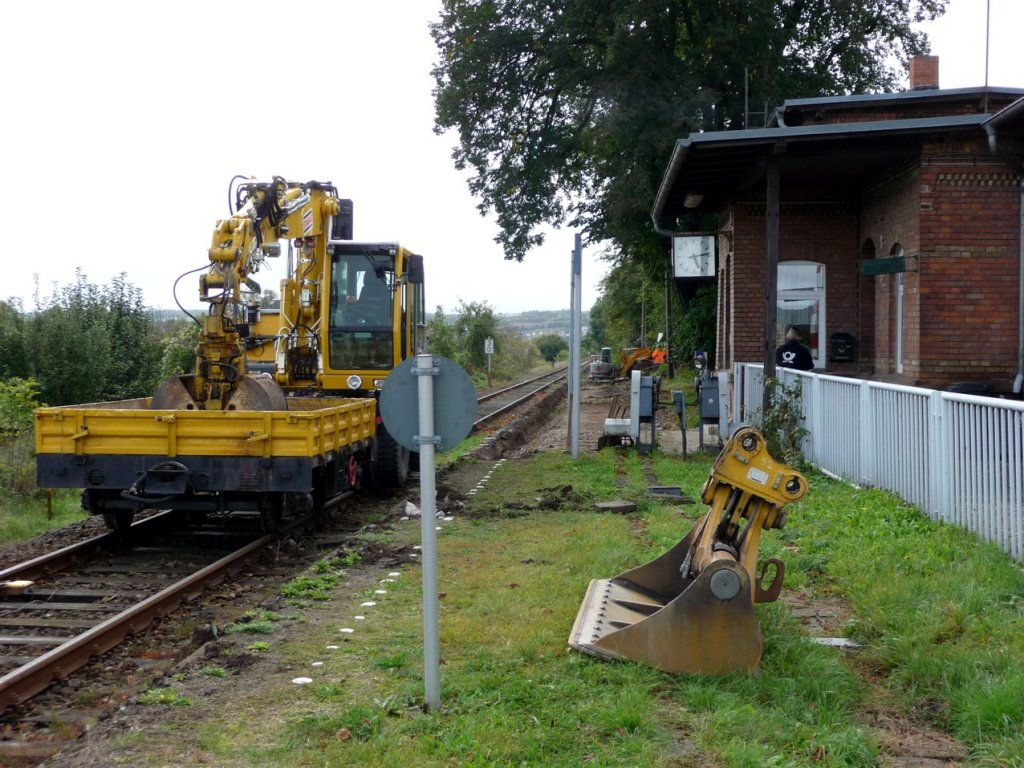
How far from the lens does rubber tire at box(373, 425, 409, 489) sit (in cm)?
1392

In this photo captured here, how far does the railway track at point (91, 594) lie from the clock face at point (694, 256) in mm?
9862

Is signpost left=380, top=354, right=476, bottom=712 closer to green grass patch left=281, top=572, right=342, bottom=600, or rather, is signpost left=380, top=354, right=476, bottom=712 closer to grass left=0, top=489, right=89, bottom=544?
green grass patch left=281, top=572, right=342, bottom=600

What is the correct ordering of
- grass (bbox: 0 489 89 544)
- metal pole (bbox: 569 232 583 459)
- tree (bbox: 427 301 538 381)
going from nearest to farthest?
1. grass (bbox: 0 489 89 544)
2. metal pole (bbox: 569 232 583 459)
3. tree (bbox: 427 301 538 381)

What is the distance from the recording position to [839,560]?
7.68m

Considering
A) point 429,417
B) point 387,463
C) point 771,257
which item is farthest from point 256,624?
point 771,257

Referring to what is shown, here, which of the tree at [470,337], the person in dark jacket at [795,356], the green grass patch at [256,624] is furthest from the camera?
the tree at [470,337]

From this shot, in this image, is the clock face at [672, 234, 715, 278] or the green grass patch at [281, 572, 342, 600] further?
the clock face at [672, 234, 715, 278]

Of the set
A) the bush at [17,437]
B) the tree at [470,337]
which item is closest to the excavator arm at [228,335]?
the bush at [17,437]

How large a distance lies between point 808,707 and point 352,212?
10780 mm

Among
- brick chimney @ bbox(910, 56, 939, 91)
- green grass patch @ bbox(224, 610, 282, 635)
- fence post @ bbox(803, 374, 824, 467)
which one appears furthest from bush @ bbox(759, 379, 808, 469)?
green grass patch @ bbox(224, 610, 282, 635)

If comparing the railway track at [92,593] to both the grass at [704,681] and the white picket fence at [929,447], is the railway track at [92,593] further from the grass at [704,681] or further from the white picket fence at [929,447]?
the white picket fence at [929,447]

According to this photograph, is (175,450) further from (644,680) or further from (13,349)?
(13,349)

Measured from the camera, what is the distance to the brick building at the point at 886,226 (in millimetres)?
13266

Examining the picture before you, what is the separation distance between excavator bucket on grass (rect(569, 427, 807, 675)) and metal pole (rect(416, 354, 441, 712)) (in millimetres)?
1044
